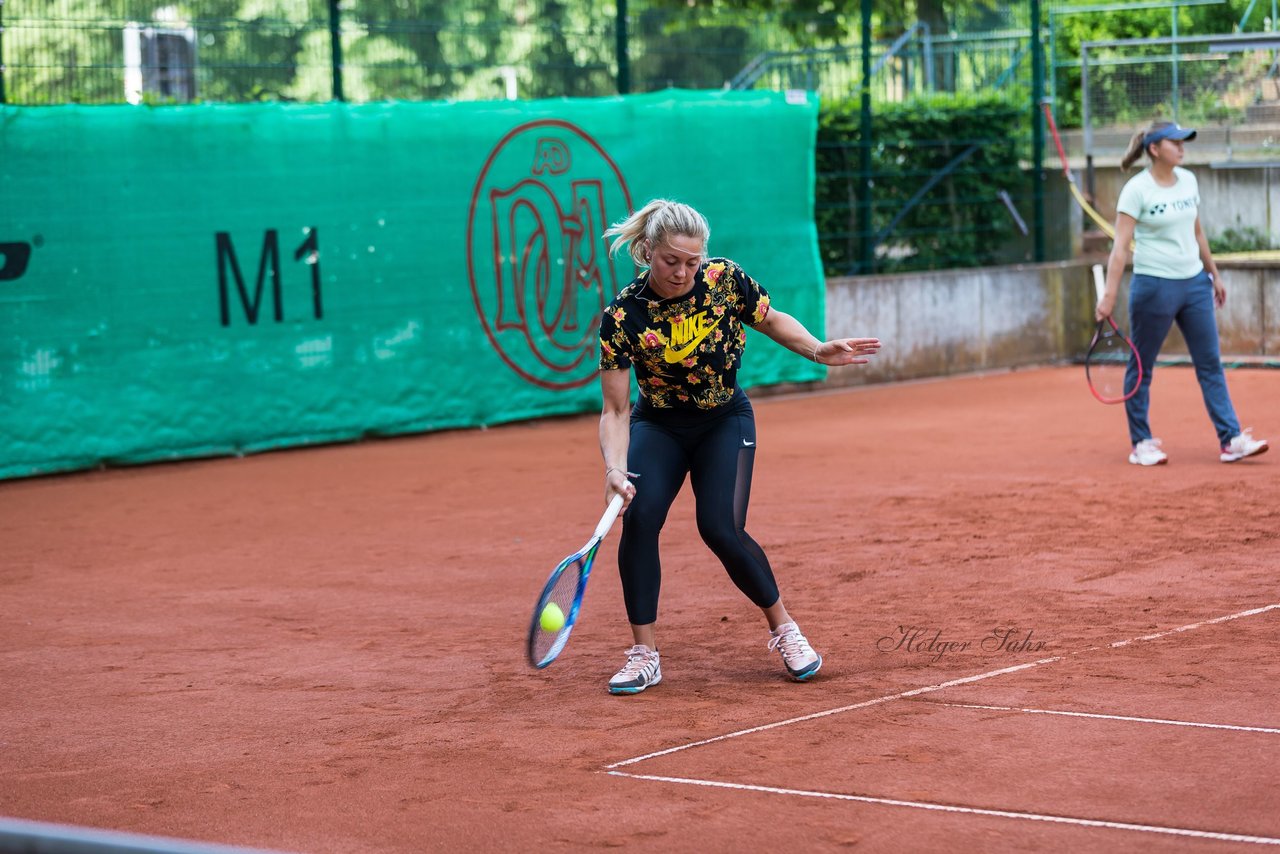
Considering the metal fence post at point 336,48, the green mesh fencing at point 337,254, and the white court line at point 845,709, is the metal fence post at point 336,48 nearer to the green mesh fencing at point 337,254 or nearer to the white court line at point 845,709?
the green mesh fencing at point 337,254

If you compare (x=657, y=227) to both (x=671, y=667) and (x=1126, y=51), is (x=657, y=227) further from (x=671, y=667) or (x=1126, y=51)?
(x=1126, y=51)

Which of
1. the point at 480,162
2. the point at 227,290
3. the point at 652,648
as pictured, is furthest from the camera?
the point at 480,162

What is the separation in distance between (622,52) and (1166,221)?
6.01 m

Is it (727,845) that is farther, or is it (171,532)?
(171,532)

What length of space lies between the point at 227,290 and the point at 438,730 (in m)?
7.83

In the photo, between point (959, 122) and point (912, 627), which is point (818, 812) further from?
point (959, 122)

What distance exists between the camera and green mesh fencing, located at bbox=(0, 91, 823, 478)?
12.2 m

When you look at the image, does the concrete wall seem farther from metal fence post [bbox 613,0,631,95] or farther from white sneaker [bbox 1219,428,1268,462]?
white sneaker [bbox 1219,428,1268,462]

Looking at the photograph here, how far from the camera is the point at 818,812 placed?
4652mm

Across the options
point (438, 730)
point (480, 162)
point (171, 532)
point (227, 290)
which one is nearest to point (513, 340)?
point (480, 162)

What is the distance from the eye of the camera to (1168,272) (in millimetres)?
10641

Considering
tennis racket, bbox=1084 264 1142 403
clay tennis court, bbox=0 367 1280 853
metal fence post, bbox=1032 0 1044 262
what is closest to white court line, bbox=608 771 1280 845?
clay tennis court, bbox=0 367 1280 853

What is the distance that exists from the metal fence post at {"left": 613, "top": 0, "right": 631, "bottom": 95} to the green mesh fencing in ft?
0.99

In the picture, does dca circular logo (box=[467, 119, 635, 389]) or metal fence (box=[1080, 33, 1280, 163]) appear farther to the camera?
metal fence (box=[1080, 33, 1280, 163])
